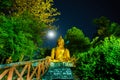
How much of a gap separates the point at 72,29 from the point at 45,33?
23.5ft

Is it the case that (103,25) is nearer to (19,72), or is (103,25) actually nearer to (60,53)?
(60,53)

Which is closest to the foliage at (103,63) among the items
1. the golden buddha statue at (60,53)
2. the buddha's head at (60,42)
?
the golden buddha statue at (60,53)

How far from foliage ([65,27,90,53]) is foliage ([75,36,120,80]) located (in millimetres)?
12633

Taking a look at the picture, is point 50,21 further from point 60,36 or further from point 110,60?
point 110,60

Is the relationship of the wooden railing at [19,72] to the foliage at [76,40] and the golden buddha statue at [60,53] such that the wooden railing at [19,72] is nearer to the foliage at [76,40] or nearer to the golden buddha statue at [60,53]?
the golden buddha statue at [60,53]

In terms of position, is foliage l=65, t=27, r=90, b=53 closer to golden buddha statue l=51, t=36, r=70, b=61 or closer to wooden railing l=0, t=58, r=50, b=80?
golden buddha statue l=51, t=36, r=70, b=61

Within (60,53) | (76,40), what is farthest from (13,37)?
(76,40)

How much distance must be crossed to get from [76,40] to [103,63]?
14.6 m

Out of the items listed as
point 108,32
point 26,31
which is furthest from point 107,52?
point 108,32

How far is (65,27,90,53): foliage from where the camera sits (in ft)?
79.6

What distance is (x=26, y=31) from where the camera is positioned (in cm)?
1380

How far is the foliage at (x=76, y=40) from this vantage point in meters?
24.3

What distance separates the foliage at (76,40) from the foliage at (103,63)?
1263 centimetres

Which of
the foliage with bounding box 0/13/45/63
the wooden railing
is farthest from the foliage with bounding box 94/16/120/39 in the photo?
the wooden railing
